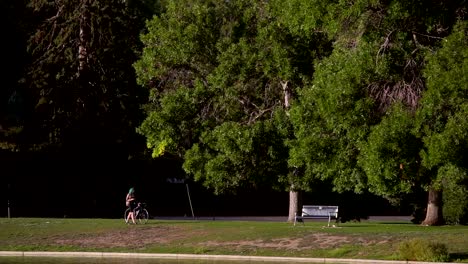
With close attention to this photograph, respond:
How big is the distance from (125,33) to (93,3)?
2.34m

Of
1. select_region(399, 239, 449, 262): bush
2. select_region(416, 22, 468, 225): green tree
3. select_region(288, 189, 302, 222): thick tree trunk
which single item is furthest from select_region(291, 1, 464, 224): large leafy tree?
select_region(288, 189, 302, 222): thick tree trunk

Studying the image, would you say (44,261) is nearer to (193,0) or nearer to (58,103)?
(193,0)

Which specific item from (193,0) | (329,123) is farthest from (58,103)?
(329,123)

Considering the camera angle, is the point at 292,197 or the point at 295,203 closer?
the point at 295,203

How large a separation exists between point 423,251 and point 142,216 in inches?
545

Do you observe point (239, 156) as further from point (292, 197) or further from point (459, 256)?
point (459, 256)

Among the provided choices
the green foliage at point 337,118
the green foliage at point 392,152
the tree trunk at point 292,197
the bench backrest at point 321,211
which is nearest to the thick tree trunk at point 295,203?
the tree trunk at point 292,197

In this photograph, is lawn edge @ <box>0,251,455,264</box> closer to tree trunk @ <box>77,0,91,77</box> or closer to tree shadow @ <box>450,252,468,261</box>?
tree shadow @ <box>450,252,468,261</box>

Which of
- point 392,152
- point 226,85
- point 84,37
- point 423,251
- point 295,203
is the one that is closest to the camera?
point 423,251

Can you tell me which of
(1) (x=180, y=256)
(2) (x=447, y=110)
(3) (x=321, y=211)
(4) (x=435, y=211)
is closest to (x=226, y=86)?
(3) (x=321, y=211)

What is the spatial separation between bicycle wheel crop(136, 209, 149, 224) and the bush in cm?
1258

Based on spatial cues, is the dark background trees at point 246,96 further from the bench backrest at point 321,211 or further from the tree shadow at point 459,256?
the tree shadow at point 459,256

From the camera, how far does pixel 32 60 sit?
54.1 m

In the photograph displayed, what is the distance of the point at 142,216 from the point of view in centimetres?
3794
